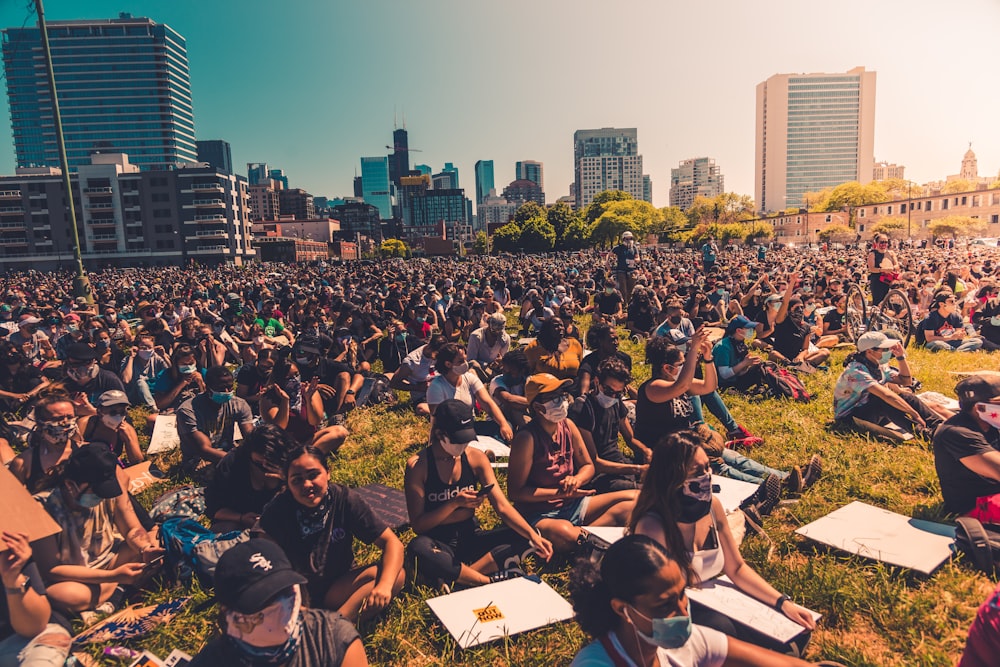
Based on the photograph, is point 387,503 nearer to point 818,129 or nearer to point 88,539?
point 88,539

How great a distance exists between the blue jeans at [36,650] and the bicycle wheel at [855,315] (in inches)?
529

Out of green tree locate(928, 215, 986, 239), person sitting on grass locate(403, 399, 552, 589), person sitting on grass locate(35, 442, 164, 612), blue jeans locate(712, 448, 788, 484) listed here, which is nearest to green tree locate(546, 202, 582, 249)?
green tree locate(928, 215, 986, 239)

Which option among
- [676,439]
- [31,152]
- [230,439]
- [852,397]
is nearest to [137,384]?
[230,439]

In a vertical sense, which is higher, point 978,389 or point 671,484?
point 978,389

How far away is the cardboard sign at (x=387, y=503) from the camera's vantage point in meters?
5.18

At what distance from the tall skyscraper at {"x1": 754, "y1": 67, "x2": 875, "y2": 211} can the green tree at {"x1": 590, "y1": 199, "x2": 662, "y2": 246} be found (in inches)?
4073

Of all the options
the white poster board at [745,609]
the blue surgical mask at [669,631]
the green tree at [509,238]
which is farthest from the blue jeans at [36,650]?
the green tree at [509,238]

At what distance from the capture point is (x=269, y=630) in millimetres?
2344

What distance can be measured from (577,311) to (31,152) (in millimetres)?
239580

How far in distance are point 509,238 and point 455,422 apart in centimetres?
10072

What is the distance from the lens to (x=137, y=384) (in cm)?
938

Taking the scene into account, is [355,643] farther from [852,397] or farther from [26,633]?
[852,397]

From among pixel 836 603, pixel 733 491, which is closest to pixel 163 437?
pixel 733 491

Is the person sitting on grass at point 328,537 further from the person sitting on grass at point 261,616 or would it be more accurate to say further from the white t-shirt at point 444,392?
the white t-shirt at point 444,392
